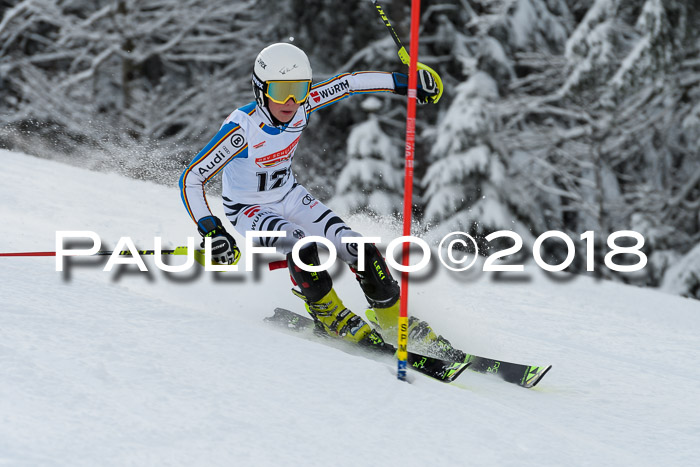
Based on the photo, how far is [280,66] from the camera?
421 centimetres

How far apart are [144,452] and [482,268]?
207 inches

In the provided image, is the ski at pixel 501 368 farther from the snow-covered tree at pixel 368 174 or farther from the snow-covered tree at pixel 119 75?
the snow-covered tree at pixel 119 75

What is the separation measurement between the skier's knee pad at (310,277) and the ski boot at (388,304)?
20cm

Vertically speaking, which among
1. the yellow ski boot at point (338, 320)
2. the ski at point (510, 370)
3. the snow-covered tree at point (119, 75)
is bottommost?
the ski at point (510, 370)

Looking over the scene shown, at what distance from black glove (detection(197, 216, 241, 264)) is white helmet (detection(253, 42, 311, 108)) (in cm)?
78

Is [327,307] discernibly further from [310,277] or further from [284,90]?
[284,90]

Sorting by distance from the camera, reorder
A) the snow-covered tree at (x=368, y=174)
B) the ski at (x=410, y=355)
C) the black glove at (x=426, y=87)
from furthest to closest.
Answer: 1. the snow-covered tree at (x=368, y=174)
2. the black glove at (x=426, y=87)
3. the ski at (x=410, y=355)

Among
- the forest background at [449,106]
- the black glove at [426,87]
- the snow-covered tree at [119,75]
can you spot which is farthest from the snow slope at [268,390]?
the snow-covered tree at [119,75]

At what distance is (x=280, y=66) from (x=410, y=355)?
1.66m

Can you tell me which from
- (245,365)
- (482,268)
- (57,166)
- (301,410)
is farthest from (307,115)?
(57,166)

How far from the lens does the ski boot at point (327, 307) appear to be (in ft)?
14.2

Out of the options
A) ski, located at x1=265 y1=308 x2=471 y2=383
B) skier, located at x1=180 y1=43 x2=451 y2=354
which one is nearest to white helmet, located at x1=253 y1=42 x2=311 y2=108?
skier, located at x1=180 y1=43 x2=451 y2=354

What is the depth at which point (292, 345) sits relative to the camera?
11.6 feet

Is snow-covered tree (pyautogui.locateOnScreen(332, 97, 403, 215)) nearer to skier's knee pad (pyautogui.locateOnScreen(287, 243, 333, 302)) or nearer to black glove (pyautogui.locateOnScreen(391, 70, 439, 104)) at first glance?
black glove (pyautogui.locateOnScreen(391, 70, 439, 104))
